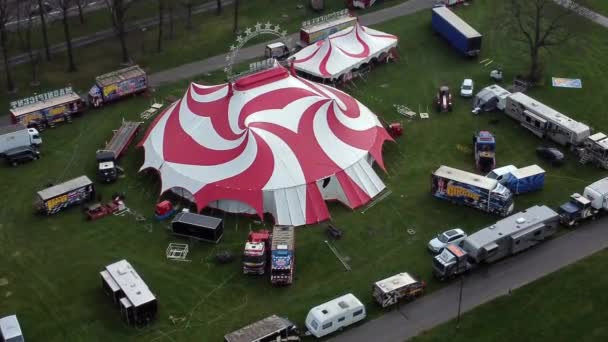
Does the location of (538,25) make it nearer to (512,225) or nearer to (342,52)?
(342,52)

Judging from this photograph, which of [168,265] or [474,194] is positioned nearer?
[168,265]

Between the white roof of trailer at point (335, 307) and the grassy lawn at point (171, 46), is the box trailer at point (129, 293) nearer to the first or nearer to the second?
the white roof of trailer at point (335, 307)

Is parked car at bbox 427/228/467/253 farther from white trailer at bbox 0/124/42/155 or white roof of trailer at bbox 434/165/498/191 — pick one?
white trailer at bbox 0/124/42/155

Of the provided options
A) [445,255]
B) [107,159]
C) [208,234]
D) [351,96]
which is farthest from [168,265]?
[351,96]

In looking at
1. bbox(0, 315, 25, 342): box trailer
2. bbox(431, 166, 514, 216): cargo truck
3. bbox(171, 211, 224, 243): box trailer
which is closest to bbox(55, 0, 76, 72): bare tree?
bbox(171, 211, 224, 243): box trailer

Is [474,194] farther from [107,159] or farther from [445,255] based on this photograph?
[107,159]

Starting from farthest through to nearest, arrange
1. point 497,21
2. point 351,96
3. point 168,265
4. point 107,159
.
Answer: point 497,21 → point 351,96 → point 107,159 → point 168,265
